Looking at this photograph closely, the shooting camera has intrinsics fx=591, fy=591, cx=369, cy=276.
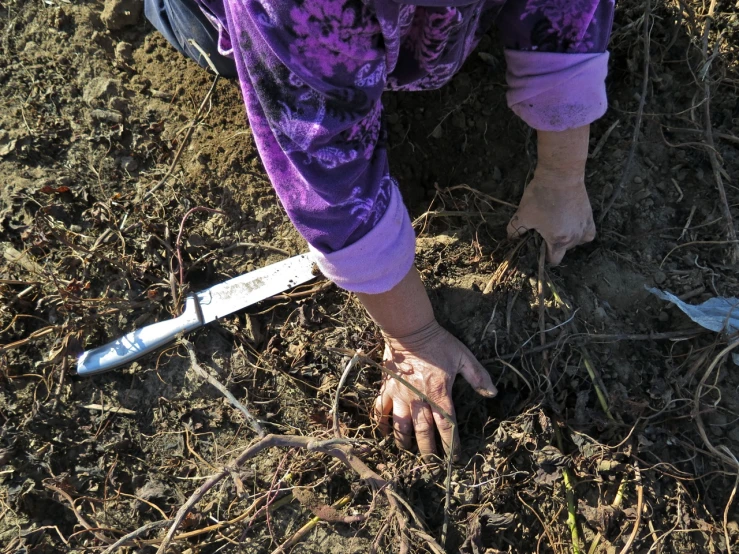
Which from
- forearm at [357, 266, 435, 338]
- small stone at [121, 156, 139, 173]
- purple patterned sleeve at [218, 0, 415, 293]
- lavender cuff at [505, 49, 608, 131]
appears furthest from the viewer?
small stone at [121, 156, 139, 173]

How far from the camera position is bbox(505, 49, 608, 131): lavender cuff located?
1058 mm

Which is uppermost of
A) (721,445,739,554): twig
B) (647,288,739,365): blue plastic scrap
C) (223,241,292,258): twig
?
(223,241,292,258): twig

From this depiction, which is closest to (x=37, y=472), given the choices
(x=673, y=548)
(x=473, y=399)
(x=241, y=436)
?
(x=241, y=436)

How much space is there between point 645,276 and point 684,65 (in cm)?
57

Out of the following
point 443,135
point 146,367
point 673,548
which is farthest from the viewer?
point 443,135

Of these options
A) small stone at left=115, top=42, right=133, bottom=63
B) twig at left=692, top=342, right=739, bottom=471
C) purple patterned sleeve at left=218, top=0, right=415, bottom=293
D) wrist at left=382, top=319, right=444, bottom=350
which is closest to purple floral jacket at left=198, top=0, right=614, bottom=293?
purple patterned sleeve at left=218, top=0, right=415, bottom=293

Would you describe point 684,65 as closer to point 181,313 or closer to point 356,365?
point 356,365

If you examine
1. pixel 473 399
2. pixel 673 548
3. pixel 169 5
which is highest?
pixel 169 5

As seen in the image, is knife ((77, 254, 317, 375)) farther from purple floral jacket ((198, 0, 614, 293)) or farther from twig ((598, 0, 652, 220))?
twig ((598, 0, 652, 220))

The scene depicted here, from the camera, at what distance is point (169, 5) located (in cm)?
133

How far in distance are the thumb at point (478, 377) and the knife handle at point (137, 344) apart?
624 mm

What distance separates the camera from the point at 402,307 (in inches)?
46.7

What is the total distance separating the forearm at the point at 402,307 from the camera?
1162mm

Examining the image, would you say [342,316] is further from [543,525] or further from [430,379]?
[543,525]
